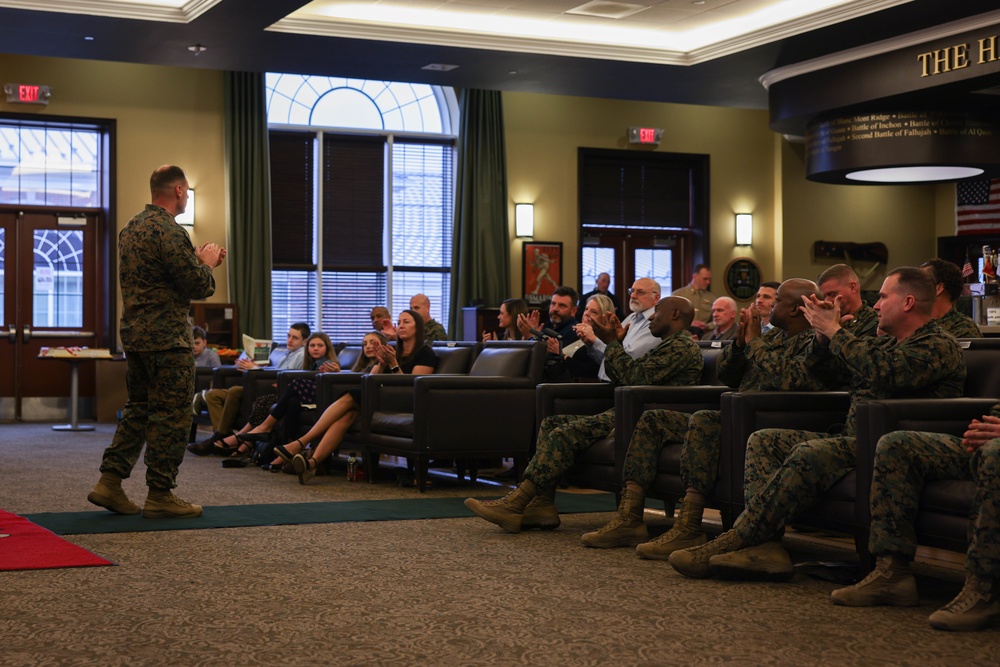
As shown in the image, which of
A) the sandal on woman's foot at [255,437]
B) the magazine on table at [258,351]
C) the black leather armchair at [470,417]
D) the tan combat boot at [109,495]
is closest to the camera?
the tan combat boot at [109,495]

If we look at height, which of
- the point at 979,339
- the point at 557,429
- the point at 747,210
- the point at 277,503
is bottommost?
the point at 277,503

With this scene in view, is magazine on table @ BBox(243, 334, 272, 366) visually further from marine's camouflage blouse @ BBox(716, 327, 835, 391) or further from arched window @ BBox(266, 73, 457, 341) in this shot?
marine's camouflage blouse @ BBox(716, 327, 835, 391)

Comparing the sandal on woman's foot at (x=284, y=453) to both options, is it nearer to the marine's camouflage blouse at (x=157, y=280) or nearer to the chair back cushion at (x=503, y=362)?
the chair back cushion at (x=503, y=362)

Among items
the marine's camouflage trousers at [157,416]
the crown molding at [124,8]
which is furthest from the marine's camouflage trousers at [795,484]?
the crown molding at [124,8]

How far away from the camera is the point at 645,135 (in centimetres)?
1341

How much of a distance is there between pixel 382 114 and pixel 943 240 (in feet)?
22.0

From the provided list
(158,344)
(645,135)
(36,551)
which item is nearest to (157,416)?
(158,344)

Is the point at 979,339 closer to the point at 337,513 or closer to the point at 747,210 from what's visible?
the point at 337,513

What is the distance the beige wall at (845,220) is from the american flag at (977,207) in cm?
44

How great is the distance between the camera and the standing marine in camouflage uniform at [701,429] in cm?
411

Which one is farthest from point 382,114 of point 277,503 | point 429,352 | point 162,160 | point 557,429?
point 557,429

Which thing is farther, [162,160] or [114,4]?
[162,160]

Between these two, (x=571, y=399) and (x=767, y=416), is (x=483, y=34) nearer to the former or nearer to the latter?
(x=571, y=399)

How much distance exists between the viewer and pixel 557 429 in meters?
4.74
